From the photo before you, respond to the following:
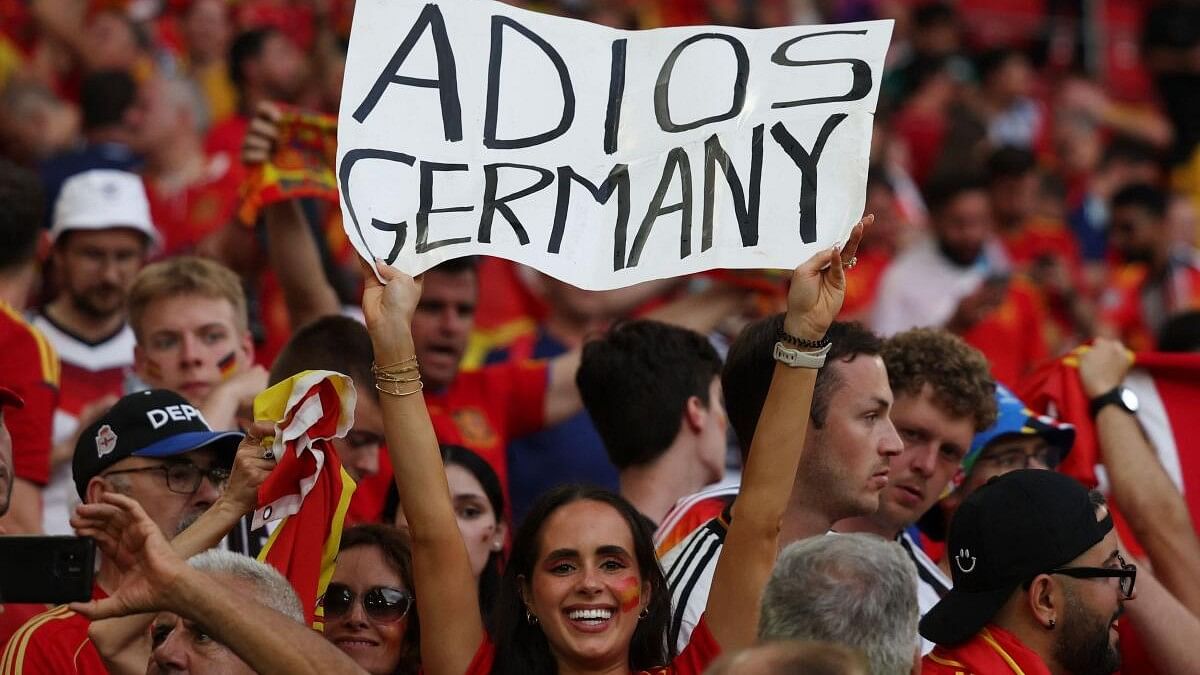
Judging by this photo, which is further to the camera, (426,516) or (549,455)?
(549,455)

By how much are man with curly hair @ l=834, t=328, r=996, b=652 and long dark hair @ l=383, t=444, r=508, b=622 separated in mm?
982

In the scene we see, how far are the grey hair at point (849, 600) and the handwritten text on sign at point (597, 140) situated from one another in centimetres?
85

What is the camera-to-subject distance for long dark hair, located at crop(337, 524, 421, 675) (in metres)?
4.73

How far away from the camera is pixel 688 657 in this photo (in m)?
4.14

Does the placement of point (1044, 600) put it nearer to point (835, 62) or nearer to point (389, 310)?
point (835, 62)

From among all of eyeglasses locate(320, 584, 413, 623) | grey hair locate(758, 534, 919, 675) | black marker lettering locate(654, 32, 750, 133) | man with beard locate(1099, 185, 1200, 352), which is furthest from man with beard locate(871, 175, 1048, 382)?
grey hair locate(758, 534, 919, 675)

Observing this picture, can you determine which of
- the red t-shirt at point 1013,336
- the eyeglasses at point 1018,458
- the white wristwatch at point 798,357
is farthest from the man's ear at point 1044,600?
the red t-shirt at point 1013,336

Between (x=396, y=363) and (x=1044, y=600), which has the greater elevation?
(x=396, y=363)

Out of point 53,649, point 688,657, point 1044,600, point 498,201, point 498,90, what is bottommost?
point 53,649

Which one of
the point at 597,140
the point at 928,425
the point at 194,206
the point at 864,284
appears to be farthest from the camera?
the point at 864,284

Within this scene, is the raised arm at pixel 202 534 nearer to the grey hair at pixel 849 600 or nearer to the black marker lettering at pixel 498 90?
the black marker lettering at pixel 498 90

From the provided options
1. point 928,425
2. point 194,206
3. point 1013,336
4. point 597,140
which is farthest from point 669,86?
point 194,206

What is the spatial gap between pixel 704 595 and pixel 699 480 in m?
1.01

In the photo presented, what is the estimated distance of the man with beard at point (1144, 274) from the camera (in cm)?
1055
